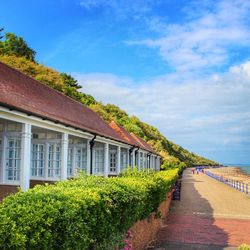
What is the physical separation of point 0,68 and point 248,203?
1824 cm

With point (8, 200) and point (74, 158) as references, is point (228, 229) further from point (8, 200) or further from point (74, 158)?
point (8, 200)

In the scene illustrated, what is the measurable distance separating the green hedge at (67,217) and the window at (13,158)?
490 centimetres

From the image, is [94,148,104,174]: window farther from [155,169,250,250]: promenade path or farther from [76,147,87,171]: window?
[155,169,250,250]: promenade path

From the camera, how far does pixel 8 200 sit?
14.1 feet

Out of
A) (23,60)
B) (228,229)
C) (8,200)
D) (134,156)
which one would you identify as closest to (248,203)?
(134,156)

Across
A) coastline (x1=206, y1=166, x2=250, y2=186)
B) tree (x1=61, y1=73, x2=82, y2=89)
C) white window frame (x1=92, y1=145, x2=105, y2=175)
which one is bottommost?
coastline (x1=206, y1=166, x2=250, y2=186)

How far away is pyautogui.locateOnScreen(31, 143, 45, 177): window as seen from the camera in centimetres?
1369

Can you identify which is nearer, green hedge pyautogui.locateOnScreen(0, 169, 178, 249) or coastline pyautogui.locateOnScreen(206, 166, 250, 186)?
green hedge pyautogui.locateOnScreen(0, 169, 178, 249)

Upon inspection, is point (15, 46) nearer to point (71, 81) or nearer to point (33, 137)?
point (71, 81)

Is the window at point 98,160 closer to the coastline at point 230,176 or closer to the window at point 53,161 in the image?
the window at point 53,161

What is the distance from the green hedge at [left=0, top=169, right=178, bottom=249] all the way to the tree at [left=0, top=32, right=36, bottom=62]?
1617 inches

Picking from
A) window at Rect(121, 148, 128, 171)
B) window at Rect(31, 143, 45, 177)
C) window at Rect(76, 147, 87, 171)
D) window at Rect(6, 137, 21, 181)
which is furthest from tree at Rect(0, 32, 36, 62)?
window at Rect(6, 137, 21, 181)

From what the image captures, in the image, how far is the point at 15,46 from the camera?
4659 centimetres

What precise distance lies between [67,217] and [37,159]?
9.72 meters
